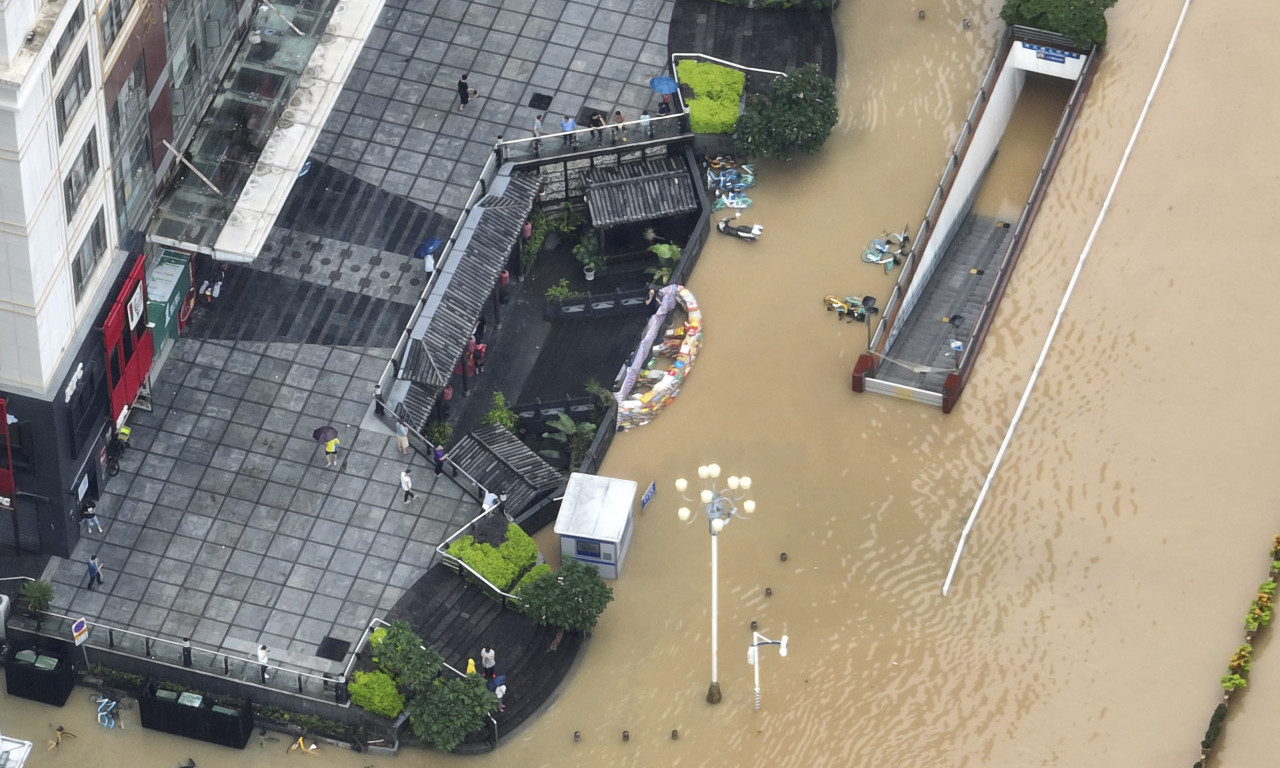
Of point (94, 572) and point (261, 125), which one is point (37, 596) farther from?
point (261, 125)

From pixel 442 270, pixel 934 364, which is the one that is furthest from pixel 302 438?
pixel 934 364

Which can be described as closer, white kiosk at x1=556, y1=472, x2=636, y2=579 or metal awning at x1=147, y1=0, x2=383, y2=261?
white kiosk at x1=556, y1=472, x2=636, y2=579

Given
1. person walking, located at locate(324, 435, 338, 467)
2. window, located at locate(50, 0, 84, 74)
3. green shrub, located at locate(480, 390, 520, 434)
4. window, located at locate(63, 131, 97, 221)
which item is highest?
window, located at locate(50, 0, 84, 74)

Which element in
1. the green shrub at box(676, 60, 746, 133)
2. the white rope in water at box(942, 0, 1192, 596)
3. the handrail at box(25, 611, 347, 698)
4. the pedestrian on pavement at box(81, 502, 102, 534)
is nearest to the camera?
the handrail at box(25, 611, 347, 698)

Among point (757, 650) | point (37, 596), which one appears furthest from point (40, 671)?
point (757, 650)

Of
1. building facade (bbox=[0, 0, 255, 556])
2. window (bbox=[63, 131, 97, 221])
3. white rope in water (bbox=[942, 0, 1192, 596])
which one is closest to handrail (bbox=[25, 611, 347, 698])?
building facade (bbox=[0, 0, 255, 556])

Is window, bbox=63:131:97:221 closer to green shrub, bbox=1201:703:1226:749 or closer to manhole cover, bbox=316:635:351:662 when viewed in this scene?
manhole cover, bbox=316:635:351:662

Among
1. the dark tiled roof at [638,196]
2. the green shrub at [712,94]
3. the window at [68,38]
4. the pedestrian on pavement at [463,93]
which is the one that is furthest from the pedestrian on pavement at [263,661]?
the green shrub at [712,94]

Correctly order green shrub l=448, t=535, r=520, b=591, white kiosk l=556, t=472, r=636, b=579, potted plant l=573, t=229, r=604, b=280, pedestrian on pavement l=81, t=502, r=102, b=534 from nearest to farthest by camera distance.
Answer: green shrub l=448, t=535, r=520, b=591 → white kiosk l=556, t=472, r=636, b=579 → pedestrian on pavement l=81, t=502, r=102, b=534 → potted plant l=573, t=229, r=604, b=280
